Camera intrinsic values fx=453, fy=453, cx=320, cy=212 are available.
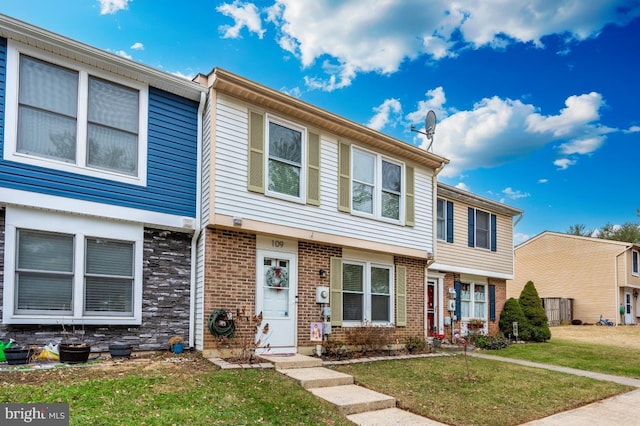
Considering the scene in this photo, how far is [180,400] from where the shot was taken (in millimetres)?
5371

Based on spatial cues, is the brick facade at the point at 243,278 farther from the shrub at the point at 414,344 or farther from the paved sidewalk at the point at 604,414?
the paved sidewalk at the point at 604,414

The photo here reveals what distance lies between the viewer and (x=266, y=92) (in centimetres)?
916

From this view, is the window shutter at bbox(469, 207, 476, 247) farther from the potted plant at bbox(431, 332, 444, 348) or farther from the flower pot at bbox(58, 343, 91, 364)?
the flower pot at bbox(58, 343, 91, 364)

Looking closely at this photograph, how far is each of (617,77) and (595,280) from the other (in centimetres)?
1476

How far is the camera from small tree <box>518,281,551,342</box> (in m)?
16.0

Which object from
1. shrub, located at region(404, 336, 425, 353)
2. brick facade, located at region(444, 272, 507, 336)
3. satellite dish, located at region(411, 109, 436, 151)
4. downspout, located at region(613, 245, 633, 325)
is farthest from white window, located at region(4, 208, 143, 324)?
downspout, located at region(613, 245, 633, 325)

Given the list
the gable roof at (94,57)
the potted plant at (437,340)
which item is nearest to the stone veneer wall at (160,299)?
the gable roof at (94,57)

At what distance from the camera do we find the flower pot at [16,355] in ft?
21.4

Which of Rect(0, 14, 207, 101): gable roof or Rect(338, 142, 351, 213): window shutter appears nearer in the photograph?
Rect(0, 14, 207, 101): gable roof

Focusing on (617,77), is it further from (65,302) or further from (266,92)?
(65,302)

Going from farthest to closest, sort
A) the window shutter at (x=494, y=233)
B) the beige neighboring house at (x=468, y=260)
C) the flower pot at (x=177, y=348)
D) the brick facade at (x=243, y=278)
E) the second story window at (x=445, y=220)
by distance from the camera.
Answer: the window shutter at (x=494, y=233) < the second story window at (x=445, y=220) < the beige neighboring house at (x=468, y=260) < the brick facade at (x=243, y=278) < the flower pot at (x=177, y=348)

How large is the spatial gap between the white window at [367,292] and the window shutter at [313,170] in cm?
186

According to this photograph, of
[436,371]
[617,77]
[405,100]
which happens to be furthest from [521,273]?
[436,371]

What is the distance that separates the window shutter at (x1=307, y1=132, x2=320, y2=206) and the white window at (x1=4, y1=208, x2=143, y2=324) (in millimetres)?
3653
